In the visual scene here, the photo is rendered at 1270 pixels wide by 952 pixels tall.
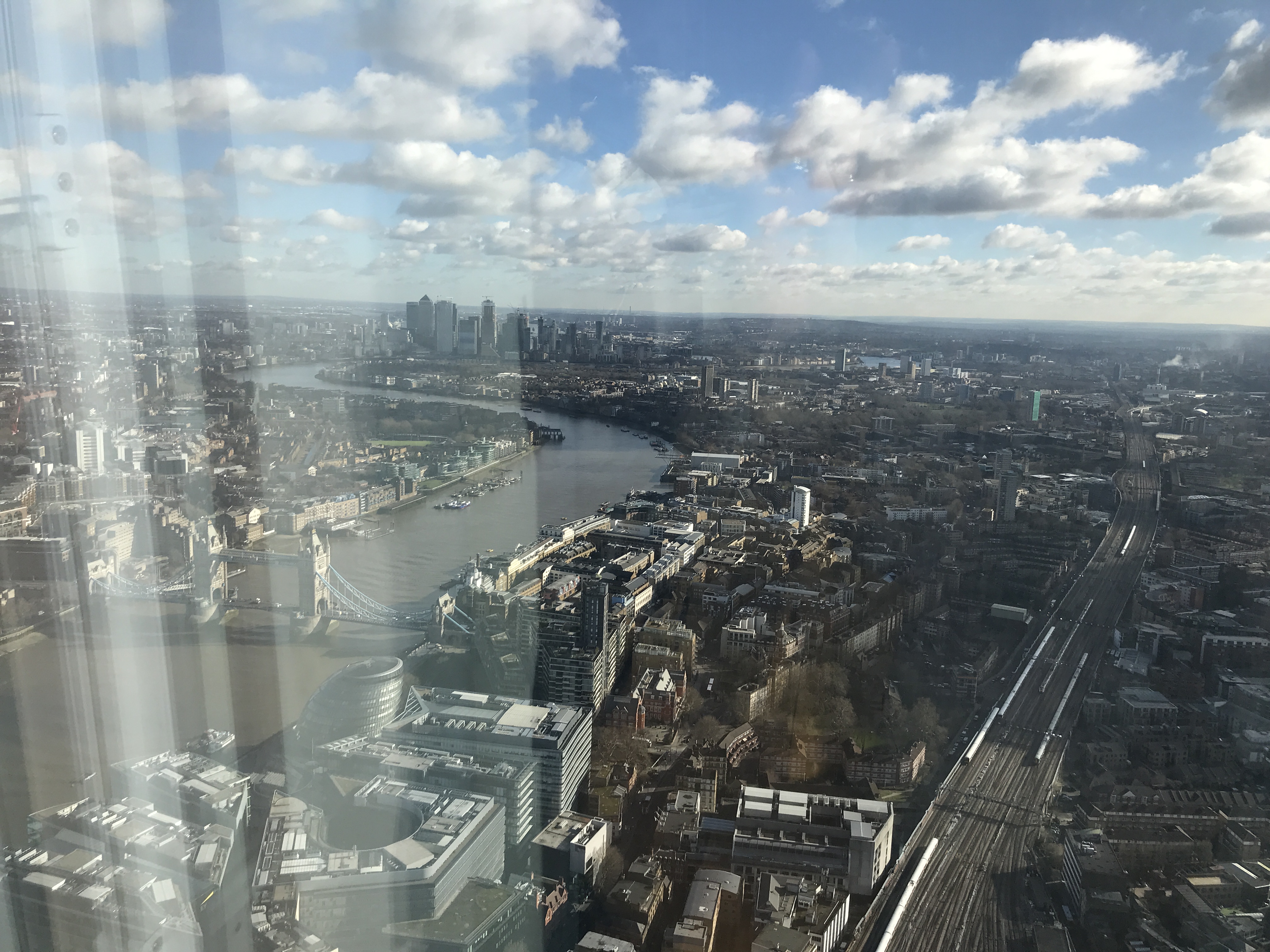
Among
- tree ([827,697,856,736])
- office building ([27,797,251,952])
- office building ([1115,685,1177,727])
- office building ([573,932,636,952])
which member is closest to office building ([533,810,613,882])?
office building ([573,932,636,952])

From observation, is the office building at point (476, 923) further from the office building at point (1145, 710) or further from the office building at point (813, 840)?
the office building at point (1145, 710)

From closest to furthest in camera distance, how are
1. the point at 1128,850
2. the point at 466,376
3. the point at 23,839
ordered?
the point at 23,839 < the point at 1128,850 < the point at 466,376

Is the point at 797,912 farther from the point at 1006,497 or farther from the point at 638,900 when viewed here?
the point at 1006,497

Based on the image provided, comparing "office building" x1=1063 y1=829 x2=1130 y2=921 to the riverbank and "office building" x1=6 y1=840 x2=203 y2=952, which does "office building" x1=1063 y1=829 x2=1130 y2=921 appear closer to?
"office building" x1=6 y1=840 x2=203 y2=952

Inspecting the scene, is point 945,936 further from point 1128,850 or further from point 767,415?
point 767,415

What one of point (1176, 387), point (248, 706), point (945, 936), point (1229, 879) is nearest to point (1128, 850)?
point (1229, 879)

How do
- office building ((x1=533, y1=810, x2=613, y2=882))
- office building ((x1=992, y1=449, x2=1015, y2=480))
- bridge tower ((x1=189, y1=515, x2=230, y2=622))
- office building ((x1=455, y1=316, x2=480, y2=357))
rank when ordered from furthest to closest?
office building ((x1=992, y1=449, x2=1015, y2=480)), office building ((x1=455, y1=316, x2=480, y2=357)), office building ((x1=533, y1=810, x2=613, y2=882)), bridge tower ((x1=189, y1=515, x2=230, y2=622))

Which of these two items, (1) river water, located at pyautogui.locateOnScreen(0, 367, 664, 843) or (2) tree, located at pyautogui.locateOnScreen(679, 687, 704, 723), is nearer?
(1) river water, located at pyautogui.locateOnScreen(0, 367, 664, 843)
